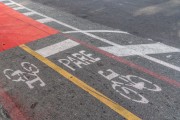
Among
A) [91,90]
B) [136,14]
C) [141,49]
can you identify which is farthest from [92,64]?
[136,14]

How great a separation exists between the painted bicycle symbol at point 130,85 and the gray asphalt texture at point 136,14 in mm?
2220

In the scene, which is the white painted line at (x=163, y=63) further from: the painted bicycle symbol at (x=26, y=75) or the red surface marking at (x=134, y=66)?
the painted bicycle symbol at (x=26, y=75)

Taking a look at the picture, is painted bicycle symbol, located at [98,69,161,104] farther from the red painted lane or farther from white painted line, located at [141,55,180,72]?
the red painted lane

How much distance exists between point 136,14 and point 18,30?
14.0ft

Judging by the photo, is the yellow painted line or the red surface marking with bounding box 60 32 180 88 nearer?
the yellow painted line

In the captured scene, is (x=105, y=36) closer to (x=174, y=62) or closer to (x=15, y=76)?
(x=174, y=62)

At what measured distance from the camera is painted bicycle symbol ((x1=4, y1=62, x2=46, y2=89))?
6.22m

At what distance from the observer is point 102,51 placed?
740 cm

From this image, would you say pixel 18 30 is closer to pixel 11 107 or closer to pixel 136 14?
pixel 136 14

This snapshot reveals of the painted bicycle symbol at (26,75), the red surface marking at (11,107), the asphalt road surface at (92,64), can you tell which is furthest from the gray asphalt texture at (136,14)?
the red surface marking at (11,107)

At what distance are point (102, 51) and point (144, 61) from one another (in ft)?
4.08

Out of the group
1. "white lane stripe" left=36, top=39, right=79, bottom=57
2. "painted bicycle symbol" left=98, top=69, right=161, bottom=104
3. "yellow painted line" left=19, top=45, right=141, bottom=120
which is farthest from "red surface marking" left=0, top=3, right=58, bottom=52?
"painted bicycle symbol" left=98, top=69, right=161, bottom=104

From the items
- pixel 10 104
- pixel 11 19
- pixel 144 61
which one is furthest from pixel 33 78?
pixel 11 19

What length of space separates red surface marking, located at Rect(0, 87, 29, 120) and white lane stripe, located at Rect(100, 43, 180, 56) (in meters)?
3.00
